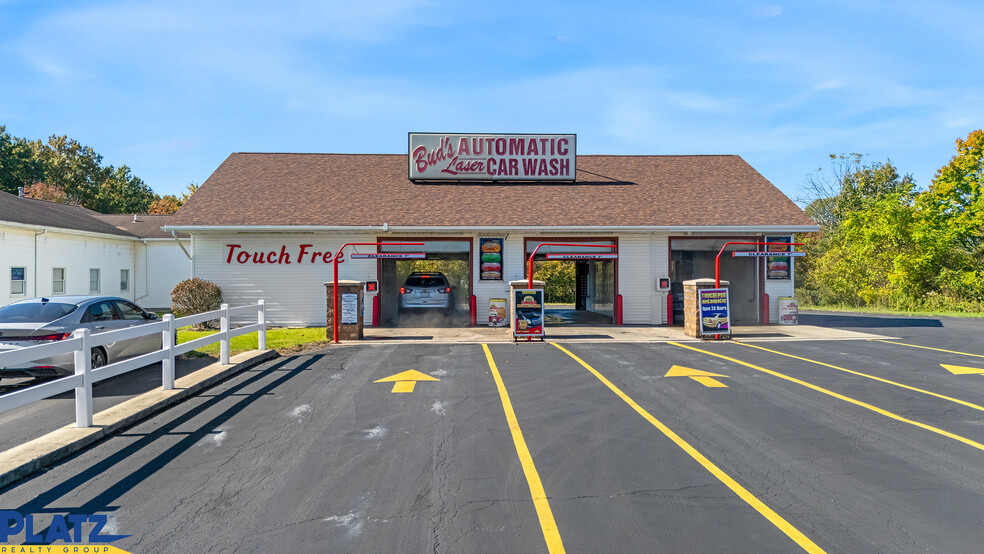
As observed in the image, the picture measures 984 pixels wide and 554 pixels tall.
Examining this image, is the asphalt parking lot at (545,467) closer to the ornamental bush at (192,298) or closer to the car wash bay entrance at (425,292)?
the ornamental bush at (192,298)

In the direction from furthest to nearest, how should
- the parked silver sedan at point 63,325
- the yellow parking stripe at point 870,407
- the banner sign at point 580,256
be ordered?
the banner sign at point 580,256, the parked silver sedan at point 63,325, the yellow parking stripe at point 870,407

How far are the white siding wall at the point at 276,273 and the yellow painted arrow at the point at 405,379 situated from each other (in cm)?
944

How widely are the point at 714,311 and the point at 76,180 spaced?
65.4 metres

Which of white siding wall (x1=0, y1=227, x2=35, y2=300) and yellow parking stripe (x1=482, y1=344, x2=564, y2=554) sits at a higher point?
white siding wall (x1=0, y1=227, x2=35, y2=300)

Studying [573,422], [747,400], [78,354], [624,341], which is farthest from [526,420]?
[624,341]

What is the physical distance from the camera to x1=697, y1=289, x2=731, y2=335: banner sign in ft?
49.8

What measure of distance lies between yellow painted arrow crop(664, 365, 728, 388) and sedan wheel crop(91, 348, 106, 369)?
373 inches

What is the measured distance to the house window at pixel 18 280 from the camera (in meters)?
20.0

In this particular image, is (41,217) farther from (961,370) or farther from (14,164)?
(14,164)

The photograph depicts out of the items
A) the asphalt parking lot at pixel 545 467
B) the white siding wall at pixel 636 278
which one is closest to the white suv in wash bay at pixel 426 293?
the white siding wall at pixel 636 278

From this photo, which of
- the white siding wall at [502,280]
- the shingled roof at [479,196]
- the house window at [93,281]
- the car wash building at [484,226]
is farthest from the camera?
the house window at [93,281]

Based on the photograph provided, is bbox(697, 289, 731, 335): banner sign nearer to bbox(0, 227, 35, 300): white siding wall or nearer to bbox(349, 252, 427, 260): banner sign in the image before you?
bbox(349, 252, 427, 260): banner sign

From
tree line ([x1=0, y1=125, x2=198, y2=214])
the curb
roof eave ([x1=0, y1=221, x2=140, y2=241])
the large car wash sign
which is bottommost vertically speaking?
the curb

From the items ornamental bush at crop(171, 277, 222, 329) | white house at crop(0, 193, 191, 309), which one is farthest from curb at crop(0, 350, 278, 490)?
white house at crop(0, 193, 191, 309)
